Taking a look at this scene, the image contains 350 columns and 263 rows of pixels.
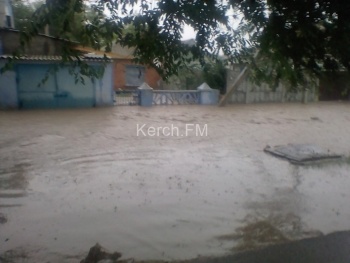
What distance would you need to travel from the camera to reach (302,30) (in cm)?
267

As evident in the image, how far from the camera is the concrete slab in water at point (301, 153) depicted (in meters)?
8.19

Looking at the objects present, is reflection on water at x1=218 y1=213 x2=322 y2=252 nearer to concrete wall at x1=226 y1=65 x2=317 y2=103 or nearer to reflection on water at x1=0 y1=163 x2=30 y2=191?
reflection on water at x1=0 y1=163 x2=30 y2=191

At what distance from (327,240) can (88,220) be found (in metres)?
3.11

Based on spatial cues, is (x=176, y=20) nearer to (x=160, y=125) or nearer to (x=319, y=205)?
(x=319, y=205)

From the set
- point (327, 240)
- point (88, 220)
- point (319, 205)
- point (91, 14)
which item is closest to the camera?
point (91, 14)

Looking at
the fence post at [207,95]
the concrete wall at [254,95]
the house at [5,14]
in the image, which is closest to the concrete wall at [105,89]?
the fence post at [207,95]

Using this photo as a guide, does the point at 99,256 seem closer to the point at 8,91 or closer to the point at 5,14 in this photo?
the point at 8,91

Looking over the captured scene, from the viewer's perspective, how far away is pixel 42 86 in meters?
15.2

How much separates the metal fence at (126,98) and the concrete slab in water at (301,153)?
32.0 ft

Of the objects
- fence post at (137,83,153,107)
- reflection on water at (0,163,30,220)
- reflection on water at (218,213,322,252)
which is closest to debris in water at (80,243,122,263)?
reflection on water at (218,213,322,252)

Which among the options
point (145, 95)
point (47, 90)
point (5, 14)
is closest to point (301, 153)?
point (145, 95)

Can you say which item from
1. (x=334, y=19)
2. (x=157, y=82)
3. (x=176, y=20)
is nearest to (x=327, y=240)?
(x=334, y=19)

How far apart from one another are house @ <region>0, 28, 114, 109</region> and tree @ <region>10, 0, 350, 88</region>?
11.7 metres

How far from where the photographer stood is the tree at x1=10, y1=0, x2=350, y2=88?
8.75 ft
